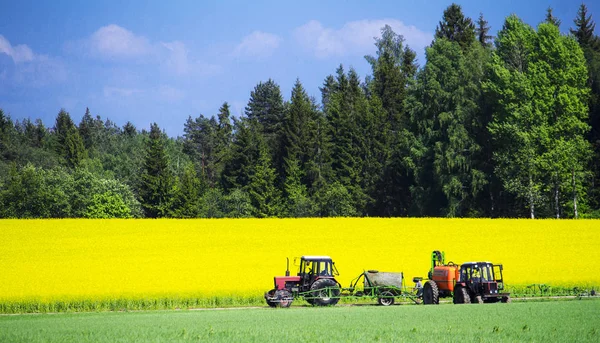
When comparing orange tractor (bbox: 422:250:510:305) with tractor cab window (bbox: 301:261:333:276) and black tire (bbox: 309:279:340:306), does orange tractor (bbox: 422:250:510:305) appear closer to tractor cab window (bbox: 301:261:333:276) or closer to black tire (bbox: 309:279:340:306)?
black tire (bbox: 309:279:340:306)

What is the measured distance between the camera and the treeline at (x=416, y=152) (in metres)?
67.8

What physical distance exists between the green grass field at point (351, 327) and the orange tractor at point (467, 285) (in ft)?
15.8

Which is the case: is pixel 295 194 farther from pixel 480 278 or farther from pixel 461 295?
pixel 480 278

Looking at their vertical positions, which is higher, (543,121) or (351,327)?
(543,121)

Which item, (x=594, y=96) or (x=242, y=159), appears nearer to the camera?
(x=594, y=96)

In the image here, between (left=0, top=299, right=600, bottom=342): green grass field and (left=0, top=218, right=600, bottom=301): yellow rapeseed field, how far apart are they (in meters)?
10.7

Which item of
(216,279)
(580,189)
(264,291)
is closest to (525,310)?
(264,291)

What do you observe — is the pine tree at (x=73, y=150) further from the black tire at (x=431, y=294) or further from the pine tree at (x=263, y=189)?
the black tire at (x=431, y=294)

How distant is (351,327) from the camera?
19000mm

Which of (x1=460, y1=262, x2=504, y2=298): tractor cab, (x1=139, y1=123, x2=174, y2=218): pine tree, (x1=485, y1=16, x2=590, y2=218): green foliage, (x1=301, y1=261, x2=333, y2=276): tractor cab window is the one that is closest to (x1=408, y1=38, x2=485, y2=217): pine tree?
(x1=485, y1=16, x2=590, y2=218): green foliage

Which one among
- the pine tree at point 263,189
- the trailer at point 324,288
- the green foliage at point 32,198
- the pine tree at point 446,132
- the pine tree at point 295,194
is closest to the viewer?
the trailer at point 324,288

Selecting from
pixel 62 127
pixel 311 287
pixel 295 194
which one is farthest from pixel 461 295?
pixel 62 127

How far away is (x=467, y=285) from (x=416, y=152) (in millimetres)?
43280

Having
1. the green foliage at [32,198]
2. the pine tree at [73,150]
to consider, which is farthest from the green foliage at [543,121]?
the pine tree at [73,150]
